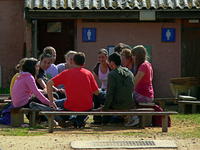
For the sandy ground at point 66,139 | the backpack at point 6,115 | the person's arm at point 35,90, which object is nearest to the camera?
the sandy ground at point 66,139

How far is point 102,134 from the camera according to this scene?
1179 centimetres

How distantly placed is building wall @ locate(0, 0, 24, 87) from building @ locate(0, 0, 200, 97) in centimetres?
387

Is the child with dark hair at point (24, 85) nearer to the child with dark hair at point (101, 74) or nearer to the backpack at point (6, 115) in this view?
the backpack at point (6, 115)

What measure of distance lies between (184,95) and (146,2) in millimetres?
2820

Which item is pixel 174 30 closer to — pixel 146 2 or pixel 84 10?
pixel 146 2

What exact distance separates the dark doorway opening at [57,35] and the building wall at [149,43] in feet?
9.31

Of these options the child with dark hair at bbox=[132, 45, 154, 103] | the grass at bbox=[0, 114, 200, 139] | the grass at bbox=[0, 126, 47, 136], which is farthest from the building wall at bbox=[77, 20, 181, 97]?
the grass at bbox=[0, 126, 47, 136]

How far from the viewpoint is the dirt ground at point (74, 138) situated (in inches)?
409

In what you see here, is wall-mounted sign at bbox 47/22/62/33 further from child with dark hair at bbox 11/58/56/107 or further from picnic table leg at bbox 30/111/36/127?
picnic table leg at bbox 30/111/36/127

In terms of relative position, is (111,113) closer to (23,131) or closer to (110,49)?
(23,131)

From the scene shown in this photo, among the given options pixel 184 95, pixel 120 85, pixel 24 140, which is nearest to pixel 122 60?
pixel 120 85

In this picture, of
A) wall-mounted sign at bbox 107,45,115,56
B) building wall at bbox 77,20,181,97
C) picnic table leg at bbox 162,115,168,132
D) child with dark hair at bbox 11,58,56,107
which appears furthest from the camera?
building wall at bbox 77,20,181,97

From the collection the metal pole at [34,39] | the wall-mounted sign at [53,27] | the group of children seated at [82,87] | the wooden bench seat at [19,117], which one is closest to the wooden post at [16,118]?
the wooden bench seat at [19,117]

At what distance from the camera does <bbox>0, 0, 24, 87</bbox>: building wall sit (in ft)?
78.9
